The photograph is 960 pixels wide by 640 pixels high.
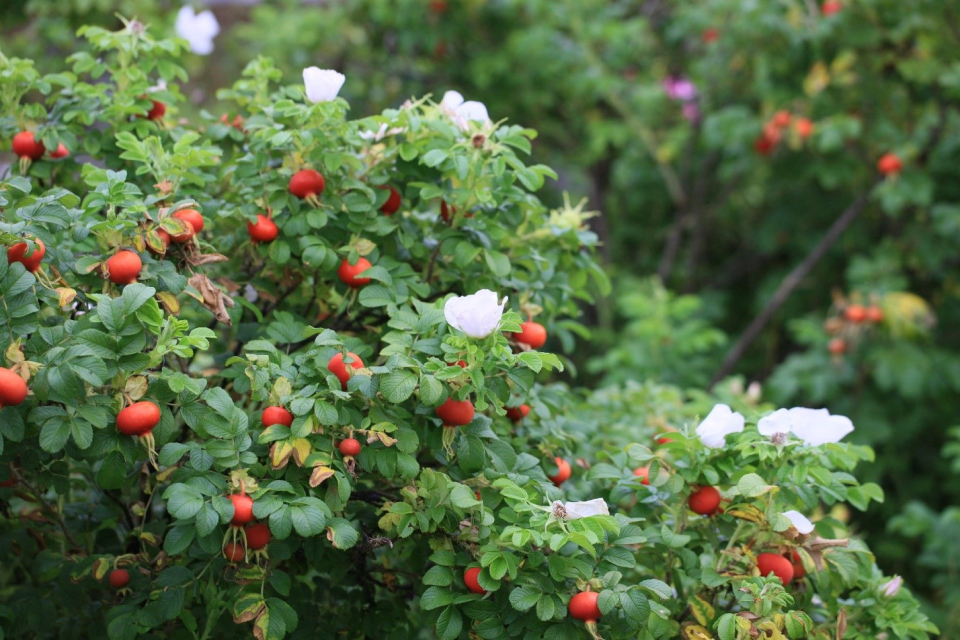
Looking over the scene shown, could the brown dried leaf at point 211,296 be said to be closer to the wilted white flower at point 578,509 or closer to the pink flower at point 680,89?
the wilted white flower at point 578,509

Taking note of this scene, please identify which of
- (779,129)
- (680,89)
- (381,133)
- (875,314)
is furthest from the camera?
(680,89)

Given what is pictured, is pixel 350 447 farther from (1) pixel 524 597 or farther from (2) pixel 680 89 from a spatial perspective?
(2) pixel 680 89

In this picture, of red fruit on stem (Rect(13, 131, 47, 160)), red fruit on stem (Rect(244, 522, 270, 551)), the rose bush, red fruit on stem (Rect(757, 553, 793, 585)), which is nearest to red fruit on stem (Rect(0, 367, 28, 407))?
the rose bush

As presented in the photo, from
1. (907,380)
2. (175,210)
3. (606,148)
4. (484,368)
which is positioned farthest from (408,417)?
(606,148)

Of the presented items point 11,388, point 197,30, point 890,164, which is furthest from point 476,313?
point 890,164

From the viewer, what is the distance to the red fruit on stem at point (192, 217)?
134cm

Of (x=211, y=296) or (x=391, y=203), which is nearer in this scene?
(x=211, y=296)

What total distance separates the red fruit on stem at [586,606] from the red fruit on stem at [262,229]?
0.72 m

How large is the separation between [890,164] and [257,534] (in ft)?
9.15

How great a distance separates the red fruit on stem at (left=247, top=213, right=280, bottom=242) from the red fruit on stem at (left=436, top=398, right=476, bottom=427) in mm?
406

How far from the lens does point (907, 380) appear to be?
10.2 ft

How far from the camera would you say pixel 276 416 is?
1249 millimetres

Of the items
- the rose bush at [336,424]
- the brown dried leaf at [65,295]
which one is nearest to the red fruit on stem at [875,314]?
the rose bush at [336,424]

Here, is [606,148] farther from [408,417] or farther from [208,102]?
[408,417]
